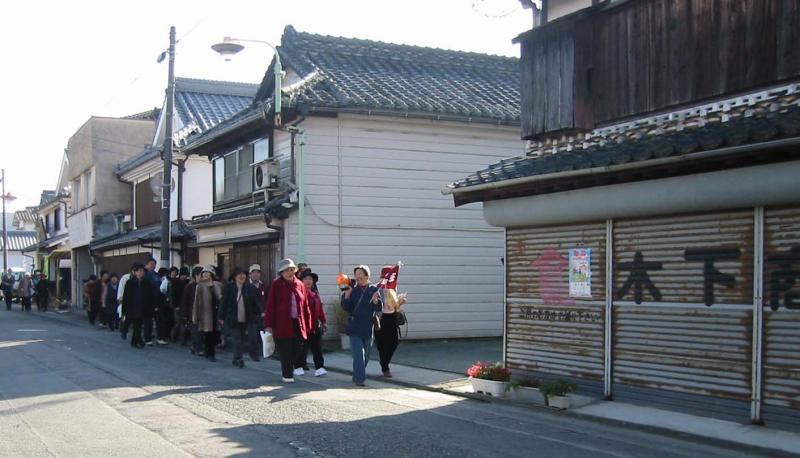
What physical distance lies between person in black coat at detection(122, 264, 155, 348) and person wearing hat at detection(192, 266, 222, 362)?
2.02m

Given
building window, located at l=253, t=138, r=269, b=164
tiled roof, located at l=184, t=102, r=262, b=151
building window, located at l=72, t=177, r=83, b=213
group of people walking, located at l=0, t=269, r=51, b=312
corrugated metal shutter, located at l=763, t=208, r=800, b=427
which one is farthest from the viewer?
building window, located at l=72, t=177, r=83, b=213

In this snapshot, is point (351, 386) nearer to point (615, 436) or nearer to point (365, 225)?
point (615, 436)

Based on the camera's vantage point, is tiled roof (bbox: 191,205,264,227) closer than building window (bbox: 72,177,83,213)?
Yes

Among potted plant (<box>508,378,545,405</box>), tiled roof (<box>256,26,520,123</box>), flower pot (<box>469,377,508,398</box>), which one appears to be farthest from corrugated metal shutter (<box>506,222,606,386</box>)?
tiled roof (<box>256,26,520,123</box>)

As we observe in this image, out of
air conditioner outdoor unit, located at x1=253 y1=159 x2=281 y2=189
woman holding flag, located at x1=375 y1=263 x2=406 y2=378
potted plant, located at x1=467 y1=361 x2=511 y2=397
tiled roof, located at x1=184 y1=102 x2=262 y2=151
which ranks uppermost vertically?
tiled roof, located at x1=184 y1=102 x2=262 y2=151

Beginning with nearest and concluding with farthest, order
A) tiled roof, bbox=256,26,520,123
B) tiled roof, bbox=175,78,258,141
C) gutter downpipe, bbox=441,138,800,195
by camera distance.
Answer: gutter downpipe, bbox=441,138,800,195 → tiled roof, bbox=256,26,520,123 → tiled roof, bbox=175,78,258,141

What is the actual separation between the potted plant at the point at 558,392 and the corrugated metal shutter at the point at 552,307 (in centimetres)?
61

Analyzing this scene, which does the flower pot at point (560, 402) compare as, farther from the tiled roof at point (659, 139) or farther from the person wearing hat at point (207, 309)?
the person wearing hat at point (207, 309)

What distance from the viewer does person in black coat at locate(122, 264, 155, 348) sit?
1778 centimetres

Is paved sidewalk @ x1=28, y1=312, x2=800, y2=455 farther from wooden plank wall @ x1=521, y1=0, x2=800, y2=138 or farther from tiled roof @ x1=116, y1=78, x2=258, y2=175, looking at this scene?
tiled roof @ x1=116, y1=78, x2=258, y2=175

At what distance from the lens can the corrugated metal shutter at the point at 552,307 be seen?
1069cm

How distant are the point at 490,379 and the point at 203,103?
75.4 feet

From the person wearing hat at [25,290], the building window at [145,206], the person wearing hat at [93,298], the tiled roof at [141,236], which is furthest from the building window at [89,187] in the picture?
the person wearing hat at [93,298]

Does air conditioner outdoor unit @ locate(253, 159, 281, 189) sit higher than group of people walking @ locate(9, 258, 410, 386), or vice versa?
air conditioner outdoor unit @ locate(253, 159, 281, 189)
